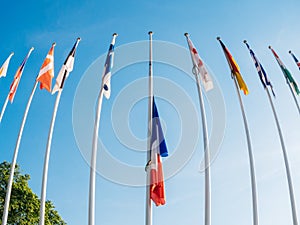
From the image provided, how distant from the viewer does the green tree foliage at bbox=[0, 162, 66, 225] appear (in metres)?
26.1

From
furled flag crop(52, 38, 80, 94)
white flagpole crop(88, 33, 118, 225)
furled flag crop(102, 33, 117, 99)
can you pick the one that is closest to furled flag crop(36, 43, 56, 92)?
furled flag crop(52, 38, 80, 94)

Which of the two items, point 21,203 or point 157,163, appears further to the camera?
point 21,203

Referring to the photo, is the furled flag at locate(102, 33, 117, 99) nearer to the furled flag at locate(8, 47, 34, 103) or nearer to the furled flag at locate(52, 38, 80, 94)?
the furled flag at locate(52, 38, 80, 94)

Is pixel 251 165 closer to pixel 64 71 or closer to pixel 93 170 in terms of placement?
pixel 93 170

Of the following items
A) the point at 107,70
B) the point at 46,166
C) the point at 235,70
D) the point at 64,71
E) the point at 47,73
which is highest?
the point at 235,70

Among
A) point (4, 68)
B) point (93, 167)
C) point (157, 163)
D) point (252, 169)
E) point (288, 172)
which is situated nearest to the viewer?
point (157, 163)

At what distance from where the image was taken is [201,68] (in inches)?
664

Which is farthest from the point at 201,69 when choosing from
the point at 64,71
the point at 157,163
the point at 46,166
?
the point at 46,166

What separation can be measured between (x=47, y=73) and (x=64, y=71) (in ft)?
2.80

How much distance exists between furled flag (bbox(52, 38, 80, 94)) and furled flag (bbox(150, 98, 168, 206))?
5.60m

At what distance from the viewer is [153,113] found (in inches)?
560

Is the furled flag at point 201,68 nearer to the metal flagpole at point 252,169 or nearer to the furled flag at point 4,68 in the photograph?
the metal flagpole at point 252,169

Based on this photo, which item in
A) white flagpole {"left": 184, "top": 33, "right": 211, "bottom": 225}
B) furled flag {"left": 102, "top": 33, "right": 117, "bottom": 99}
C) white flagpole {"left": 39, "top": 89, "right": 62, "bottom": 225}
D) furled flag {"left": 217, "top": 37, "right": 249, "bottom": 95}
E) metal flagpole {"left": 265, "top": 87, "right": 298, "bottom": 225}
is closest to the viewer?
white flagpole {"left": 184, "top": 33, "right": 211, "bottom": 225}

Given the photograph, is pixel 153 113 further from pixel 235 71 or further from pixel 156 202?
pixel 235 71
